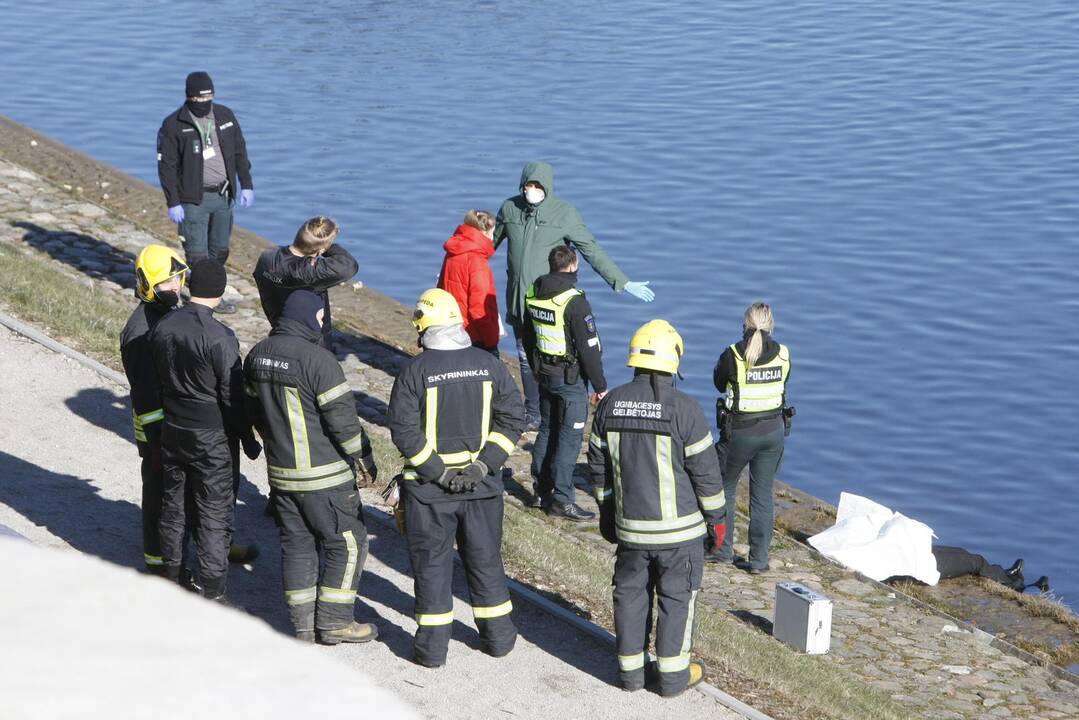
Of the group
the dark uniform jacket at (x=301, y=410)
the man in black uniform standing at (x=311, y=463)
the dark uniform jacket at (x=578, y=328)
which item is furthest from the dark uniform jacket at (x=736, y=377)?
the dark uniform jacket at (x=301, y=410)

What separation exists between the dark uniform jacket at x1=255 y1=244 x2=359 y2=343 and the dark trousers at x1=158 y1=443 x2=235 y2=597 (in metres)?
1.56

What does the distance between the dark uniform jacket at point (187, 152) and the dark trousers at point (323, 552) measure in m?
5.87

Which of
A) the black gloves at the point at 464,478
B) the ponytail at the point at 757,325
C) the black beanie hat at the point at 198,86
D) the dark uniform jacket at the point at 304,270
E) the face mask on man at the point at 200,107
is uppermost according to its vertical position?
the black beanie hat at the point at 198,86

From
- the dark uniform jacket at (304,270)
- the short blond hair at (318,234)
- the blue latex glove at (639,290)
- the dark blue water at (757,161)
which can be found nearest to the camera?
the short blond hair at (318,234)

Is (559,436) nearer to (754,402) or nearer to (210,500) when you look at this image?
(754,402)

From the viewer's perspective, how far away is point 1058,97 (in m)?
27.1

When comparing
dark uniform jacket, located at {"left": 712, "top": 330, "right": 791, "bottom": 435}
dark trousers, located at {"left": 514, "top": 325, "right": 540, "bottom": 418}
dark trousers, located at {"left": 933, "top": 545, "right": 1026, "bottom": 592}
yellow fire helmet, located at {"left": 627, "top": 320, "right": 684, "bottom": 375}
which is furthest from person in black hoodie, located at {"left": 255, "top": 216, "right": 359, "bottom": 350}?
dark trousers, located at {"left": 933, "top": 545, "right": 1026, "bottom": 592}

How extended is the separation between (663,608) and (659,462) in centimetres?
74

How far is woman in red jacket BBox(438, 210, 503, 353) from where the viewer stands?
1106 cm

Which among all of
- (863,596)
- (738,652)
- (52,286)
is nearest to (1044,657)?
(863,596)

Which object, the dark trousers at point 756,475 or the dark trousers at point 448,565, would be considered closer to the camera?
the dark trousers at point 448,565

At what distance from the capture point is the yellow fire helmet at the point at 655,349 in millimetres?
7383

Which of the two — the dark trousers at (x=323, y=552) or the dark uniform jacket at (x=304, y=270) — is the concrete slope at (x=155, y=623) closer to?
the dark trousers at (x=323, y=552)

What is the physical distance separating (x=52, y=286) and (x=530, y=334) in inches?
200
